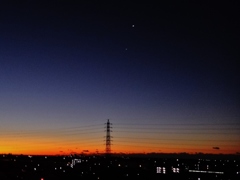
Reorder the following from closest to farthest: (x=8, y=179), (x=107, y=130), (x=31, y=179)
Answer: (x=107, y=130) < (x=8, y=179) < (x=31, y=179)

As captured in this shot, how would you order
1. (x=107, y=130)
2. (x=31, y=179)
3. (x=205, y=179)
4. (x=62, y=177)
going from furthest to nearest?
(x=205, y=179), (x=62, y=177), (x=31, y=179), (x=107, y=130)

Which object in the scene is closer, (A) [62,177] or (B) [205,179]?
(A) [62,177]

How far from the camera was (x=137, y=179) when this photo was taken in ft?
344

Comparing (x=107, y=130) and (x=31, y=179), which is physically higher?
(x=107, y=130)

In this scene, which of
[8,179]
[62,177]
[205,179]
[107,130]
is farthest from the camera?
[205,179]

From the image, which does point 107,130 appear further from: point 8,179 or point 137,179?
point 137,179

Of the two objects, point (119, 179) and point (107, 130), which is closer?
point (107, 130)

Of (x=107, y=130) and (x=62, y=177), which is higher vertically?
(x=107, y=130)

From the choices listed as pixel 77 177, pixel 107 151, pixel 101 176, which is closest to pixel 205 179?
pixel 101 176

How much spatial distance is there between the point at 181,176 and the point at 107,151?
5853 centimetres

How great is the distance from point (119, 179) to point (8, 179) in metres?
32.2

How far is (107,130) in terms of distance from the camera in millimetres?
64125

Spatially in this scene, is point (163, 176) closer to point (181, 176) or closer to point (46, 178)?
point (181, 176)

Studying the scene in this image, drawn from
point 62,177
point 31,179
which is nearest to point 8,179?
point 31,179
